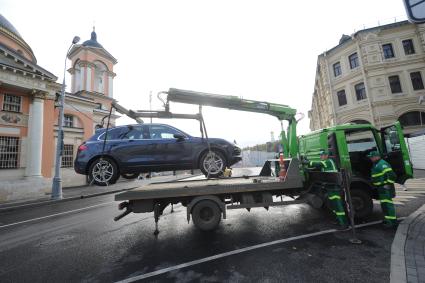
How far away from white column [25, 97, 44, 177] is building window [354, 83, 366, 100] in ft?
92.3

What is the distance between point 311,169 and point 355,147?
5.41 ft

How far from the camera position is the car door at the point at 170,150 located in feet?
18.0

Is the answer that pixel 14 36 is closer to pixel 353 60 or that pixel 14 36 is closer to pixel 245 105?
pixel 245 105

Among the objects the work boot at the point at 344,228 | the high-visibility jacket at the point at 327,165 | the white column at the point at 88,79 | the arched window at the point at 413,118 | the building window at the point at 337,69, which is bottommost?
the work boot at the point at 344,228

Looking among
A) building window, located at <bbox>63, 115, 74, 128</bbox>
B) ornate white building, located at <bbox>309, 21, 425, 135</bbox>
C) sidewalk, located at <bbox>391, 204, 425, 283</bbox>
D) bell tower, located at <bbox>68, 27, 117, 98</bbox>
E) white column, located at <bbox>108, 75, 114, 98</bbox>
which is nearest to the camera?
sidewalk, located at <bbox>391, 204, 425, 283</bbox>

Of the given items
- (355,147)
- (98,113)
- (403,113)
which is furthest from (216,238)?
(98,113)

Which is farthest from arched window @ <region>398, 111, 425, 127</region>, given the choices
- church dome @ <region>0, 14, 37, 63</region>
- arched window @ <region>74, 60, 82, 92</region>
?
church dome @ <region>0, 14, 37, 63</region>

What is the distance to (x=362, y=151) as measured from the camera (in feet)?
22.2

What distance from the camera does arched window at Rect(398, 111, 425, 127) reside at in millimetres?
17875

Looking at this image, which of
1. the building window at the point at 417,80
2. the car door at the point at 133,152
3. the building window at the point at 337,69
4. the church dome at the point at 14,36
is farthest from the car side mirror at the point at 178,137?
the church dome at the point at 14,36

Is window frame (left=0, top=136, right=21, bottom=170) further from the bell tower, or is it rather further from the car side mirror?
the car side mirror

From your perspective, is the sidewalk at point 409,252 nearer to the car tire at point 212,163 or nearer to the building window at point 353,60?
the car tire at point 212,163

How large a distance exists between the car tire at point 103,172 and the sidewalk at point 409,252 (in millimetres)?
5812

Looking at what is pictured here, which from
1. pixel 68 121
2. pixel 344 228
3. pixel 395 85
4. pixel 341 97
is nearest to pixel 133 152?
pixel 344 228
